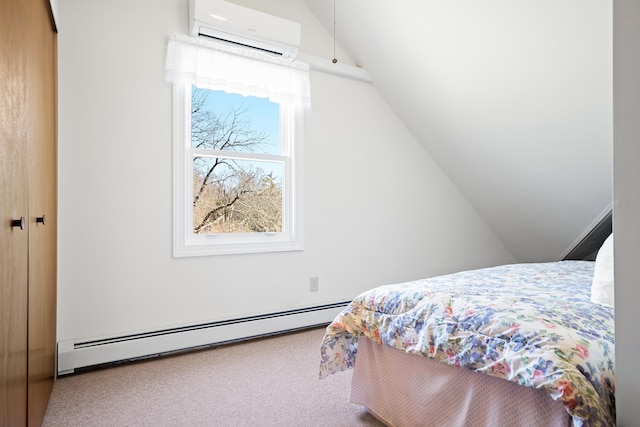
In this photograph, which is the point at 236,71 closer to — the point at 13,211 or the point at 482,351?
the point at 13,211

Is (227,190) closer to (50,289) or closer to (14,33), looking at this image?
(50,289)

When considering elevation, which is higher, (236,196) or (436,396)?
(236,196)

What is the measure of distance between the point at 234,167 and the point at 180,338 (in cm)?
127

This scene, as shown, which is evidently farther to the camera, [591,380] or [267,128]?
[267,128]

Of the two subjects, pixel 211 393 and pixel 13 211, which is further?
pixel 211 393

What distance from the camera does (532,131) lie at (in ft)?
9.81

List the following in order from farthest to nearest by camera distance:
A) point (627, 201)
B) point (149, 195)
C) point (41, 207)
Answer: point (149, 195) → point (41, 207) → point (627, 201)

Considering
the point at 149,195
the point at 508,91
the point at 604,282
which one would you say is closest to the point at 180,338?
the point at 149,195

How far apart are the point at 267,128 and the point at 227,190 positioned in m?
0.61

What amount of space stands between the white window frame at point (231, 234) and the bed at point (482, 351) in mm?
1316

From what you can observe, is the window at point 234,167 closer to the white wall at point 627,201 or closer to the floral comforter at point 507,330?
the floral comforter at point 507,330

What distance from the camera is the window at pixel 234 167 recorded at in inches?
106

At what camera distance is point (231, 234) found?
2941 mm

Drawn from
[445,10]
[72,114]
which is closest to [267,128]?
[72,114]
